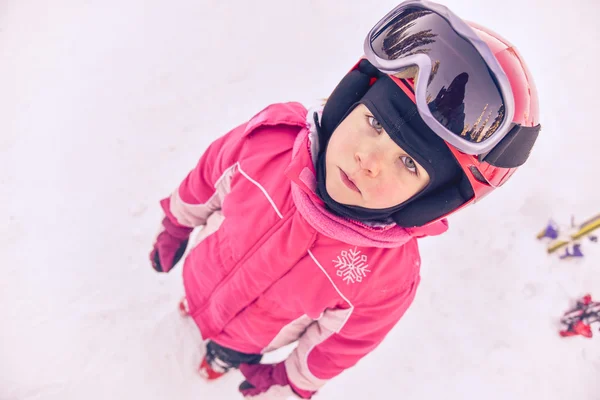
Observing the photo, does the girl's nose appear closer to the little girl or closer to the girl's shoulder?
the little girl

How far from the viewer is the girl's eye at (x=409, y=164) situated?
2.45 ft

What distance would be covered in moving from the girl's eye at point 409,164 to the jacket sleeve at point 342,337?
38cm

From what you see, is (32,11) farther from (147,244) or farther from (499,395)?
(499,395)

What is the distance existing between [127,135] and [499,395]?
2118mm

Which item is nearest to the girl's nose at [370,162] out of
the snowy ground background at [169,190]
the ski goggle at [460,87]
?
the ski goggle at [460,87]

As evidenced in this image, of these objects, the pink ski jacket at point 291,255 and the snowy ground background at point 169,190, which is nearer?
the pink ski jacket at point 291,255

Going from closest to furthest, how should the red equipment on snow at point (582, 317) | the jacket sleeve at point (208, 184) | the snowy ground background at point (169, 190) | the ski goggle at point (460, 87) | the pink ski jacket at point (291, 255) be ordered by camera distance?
the ski goggle at point (460, 87) < the pink ski jacket at point (291, 255) < the jacket sleeve at point (208, 184) < the snowy ground background at point (169, 190) < the red equipment on snow at point (582, 317)

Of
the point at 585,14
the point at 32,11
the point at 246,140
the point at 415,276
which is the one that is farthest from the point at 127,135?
the point at 585,14

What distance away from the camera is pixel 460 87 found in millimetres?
725

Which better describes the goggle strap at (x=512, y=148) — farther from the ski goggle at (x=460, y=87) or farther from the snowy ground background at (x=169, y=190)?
the snowy ground background at (x=169, y=190)

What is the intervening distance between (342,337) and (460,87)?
2.27 ft


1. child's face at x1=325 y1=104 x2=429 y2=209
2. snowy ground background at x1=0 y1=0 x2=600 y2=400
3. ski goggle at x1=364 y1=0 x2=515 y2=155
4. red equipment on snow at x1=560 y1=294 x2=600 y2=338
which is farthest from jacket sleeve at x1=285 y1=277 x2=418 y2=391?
red equipment on snow at x1=560 y1=294 x2=600 y2=338

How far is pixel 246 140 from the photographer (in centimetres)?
104

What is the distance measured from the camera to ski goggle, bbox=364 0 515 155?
28.2 inches
